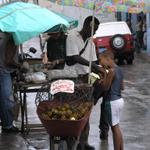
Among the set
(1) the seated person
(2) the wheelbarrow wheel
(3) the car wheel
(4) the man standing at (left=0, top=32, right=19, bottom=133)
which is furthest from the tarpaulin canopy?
(3) the car wheel

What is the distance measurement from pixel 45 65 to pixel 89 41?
5.37ft

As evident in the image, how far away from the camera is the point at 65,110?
19.4 ft

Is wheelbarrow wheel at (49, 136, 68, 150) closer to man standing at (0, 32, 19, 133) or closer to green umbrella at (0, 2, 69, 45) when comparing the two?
green umbrella at (0, 2, 69, 45)

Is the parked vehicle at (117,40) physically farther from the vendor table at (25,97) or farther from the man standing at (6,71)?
the man standing at (6,71)

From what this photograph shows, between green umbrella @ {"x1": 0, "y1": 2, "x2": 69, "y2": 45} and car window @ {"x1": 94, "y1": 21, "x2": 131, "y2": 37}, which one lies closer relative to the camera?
green umbrella @ {"x1": 0, "y1": 2, "x2": 69, "y2": 45}

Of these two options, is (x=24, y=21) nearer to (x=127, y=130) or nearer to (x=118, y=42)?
(x=127, y=130)

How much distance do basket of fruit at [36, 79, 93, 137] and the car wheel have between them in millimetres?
15368

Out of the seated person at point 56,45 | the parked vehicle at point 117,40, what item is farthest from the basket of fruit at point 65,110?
the parked vehicle at point 117,40

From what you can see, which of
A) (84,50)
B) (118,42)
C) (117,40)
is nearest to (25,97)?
(84,50)

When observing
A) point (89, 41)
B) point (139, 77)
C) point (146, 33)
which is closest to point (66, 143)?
point (89, 41)

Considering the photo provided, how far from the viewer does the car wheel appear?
2145 centimetres

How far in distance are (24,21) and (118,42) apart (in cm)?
1432

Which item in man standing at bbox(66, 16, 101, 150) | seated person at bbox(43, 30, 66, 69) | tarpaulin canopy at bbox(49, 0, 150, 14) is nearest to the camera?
tarpaulin canopy at bbox(49, 0, 150, 14)

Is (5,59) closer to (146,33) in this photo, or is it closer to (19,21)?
(19,21)
